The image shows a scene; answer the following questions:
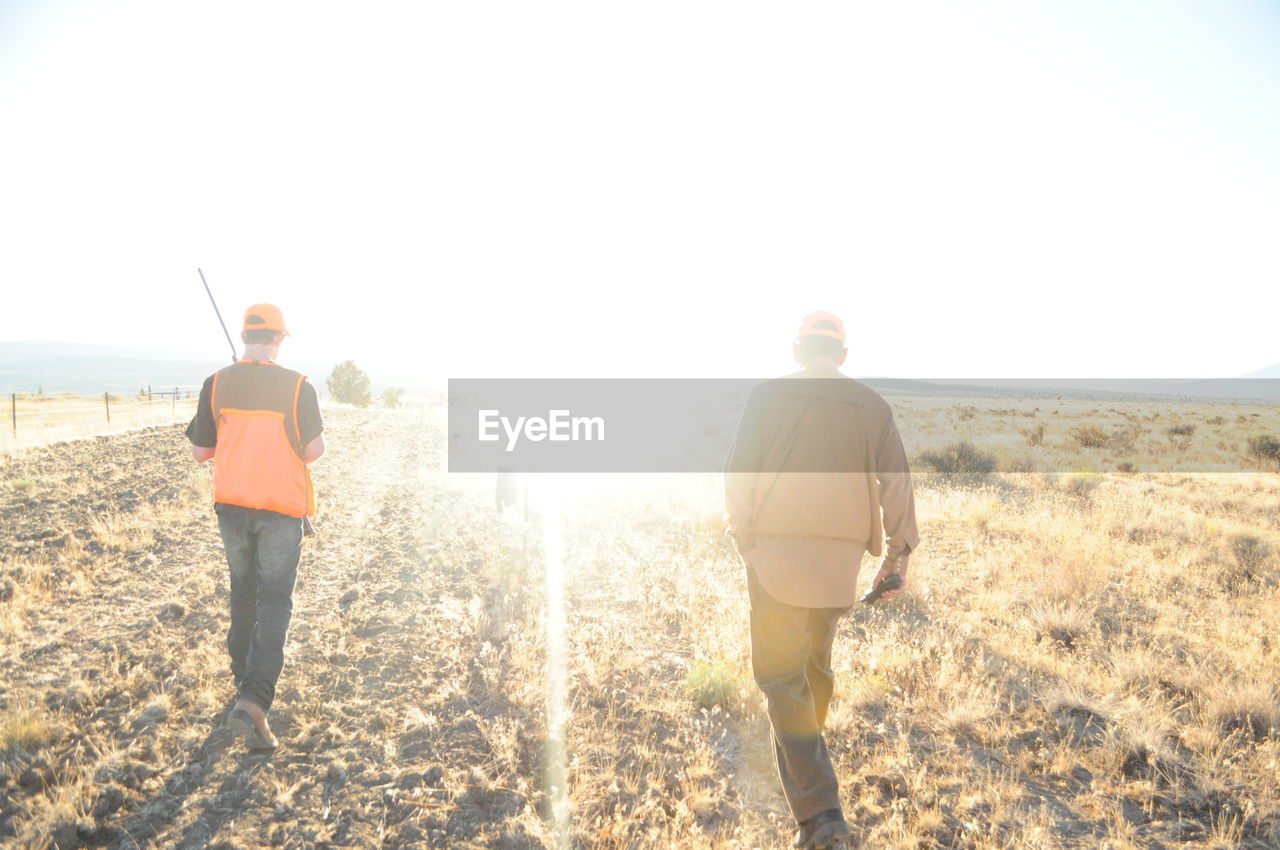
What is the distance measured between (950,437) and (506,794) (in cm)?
2714

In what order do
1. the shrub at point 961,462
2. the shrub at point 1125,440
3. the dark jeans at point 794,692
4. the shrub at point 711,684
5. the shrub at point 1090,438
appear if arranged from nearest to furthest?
the dark jeans at point 794,692
the shrub at point 711,684
the shrub at point 961,462
the shrub at point 1125,440
the shrub at point 1090,438

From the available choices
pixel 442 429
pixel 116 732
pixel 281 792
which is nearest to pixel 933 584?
pixel 281 792

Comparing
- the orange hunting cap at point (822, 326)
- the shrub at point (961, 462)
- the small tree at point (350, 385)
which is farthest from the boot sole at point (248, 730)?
the small tree at point (350, 385)

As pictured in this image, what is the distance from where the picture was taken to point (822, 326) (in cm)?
351

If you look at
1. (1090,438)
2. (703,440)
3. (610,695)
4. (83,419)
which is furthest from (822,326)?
(83,419)

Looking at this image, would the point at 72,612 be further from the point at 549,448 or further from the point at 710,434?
the point at 710,434

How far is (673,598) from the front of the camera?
7203mm

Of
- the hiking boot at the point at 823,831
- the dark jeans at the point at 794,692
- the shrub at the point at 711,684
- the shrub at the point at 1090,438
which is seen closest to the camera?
the hiking boot at the point at 823,831

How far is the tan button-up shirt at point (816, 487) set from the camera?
3.28 meters

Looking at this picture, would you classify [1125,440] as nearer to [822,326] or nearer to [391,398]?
[822,326]

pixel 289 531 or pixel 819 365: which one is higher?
pixel 819 365

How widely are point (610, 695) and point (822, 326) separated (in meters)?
3.36

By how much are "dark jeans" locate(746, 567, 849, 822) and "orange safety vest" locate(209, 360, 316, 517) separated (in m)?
3.03

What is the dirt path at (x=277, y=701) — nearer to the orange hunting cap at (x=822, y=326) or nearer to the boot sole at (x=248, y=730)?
the boot sole at (x=248, y=730)
